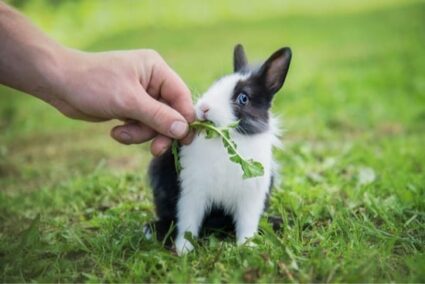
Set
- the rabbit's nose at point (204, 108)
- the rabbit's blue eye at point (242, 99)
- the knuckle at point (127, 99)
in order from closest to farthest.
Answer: the knuckle at point (127, 99)
the rabbit's nose at point (204, 108)
the rabbit's blue eye at point (242, 99)

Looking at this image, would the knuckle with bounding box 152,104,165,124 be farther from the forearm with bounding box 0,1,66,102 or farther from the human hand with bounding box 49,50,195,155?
the forearm with bounding box 0,1,66,102

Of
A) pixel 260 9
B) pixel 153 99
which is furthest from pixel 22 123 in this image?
pixel 260 9

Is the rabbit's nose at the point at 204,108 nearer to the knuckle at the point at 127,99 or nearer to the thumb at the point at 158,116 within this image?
the thumb at the point at 158,116

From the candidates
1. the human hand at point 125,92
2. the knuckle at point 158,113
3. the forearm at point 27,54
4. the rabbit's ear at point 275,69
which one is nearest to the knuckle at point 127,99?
the human hand at point 125,92

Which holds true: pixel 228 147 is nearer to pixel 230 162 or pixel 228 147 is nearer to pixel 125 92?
pixel 230 162

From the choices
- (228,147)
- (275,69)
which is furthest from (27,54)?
(275,69)

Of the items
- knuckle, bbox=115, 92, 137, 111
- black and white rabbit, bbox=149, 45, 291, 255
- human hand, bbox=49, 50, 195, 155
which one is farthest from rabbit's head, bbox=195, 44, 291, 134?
knuckle, bbox=115, 92, 137, 111

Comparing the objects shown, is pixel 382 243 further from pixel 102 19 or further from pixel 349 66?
pixel 102 19
